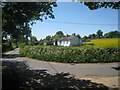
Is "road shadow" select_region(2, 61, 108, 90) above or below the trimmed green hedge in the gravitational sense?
below

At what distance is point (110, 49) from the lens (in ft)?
55.6

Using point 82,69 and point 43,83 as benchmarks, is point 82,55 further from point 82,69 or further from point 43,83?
point 43,83

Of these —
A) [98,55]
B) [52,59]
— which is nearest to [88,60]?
[98,55]

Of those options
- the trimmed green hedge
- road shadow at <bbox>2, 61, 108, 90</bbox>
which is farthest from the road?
the trimmed green hedge

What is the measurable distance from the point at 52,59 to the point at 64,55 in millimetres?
1929

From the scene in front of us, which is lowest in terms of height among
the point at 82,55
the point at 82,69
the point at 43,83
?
the point at 82,69

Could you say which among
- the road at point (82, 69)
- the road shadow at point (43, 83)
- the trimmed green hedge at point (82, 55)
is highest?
the trimmed green hedge at point (82, 55)

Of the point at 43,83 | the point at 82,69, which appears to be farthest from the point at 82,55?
the point at 43,83

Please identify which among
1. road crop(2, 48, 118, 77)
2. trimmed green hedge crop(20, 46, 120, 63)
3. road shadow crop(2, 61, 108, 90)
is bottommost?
road crop(2, 48, 118, 77)

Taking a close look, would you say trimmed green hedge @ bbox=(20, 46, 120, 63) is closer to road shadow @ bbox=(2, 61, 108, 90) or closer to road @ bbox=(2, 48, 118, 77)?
road @ bbox=(2, 48, 118, 77)

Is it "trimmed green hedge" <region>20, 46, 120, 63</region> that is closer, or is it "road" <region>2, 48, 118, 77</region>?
"road" <region>2, 48, 118, 77</region>

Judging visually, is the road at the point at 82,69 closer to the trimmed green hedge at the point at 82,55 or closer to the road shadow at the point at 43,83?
the road shadow at the point at 43,83

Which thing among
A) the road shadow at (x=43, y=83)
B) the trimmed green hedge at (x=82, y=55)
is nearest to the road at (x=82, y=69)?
the road shadow at (x=43, y=83)

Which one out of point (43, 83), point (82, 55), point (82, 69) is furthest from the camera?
point (82, 55)
